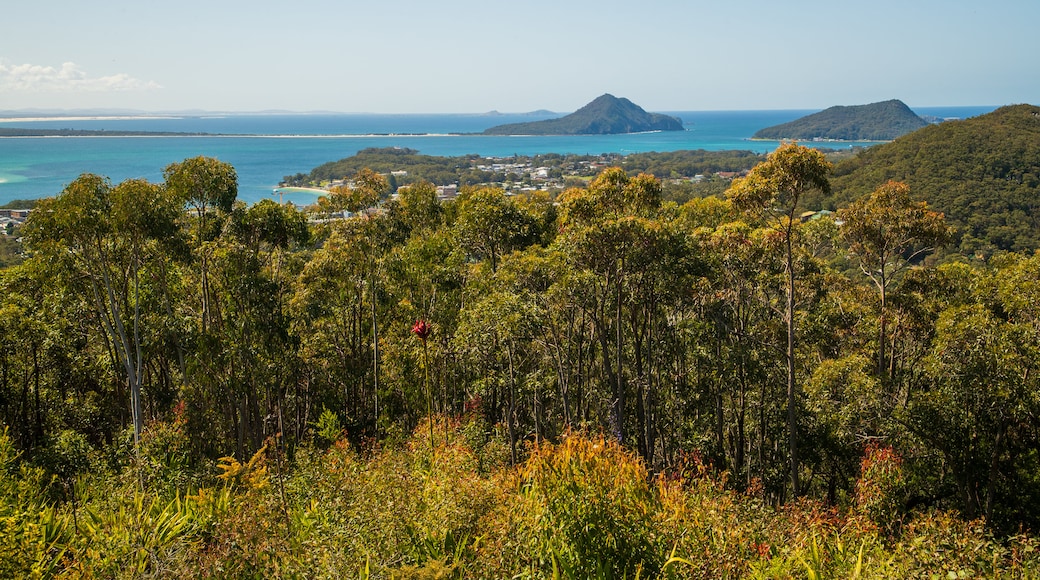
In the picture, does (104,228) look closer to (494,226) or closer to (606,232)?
(494,226)

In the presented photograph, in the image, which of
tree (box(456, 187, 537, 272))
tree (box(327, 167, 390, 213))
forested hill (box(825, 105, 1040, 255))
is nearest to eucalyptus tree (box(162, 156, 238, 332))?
tree (box(327, 167, 390, 213))

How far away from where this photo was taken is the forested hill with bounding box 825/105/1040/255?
44.2 metres

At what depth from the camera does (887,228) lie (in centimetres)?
1072

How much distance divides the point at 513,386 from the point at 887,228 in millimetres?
7752

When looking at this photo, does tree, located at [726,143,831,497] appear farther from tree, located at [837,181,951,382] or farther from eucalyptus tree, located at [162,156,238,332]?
eucalyptus tree, located at [162,156,238,332]

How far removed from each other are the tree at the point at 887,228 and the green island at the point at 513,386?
0.20 ft

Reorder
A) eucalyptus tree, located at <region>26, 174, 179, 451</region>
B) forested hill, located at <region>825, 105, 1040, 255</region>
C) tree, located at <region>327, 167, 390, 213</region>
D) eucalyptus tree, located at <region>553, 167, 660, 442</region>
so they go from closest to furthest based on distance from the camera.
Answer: eucalyptus tree, located at <region>26, 174, 179, 451</region> < eucalyptus tree, located at <region>553, 167, 660, 442</region> < tree, located at <region>327, 167, 390, 213</region> < forested hill, located at <region>825, 105, 1040, 255</region>

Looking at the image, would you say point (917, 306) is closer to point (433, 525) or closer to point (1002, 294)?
point (1002, 294)

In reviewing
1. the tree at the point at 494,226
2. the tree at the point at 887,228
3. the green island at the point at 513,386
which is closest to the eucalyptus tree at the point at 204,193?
the green island at the point at 513,386

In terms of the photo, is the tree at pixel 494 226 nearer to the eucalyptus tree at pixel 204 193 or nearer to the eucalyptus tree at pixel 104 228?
the eucalyptus tree at pixel 204 193

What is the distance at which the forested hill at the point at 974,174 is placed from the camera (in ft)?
145

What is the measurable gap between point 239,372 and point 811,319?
11158 millimetres

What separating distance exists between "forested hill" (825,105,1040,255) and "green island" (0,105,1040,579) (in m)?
35.6

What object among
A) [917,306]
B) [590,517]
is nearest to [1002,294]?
[917,306]
